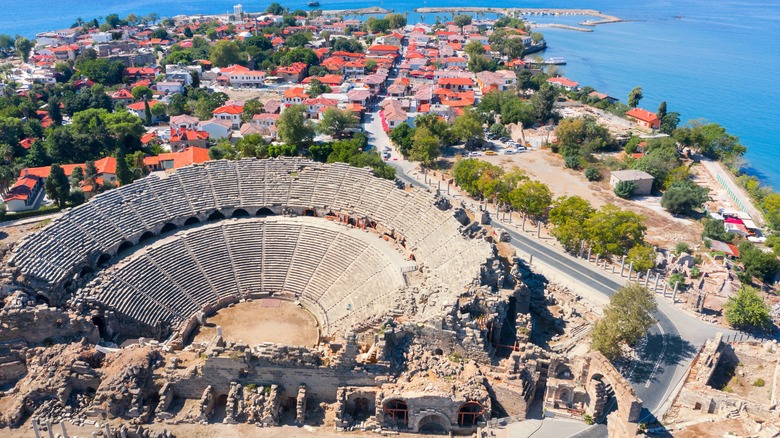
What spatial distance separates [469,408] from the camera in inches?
1535

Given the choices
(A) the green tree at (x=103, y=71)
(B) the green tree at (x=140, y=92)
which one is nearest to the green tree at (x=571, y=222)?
(B) the green tree at (x=140, y=92)

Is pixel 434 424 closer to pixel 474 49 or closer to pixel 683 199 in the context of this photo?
pixel 683 199

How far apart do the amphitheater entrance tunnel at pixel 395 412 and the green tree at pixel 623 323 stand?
57.6 feet

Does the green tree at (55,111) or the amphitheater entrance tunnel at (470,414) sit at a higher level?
the green tree at (55,111)

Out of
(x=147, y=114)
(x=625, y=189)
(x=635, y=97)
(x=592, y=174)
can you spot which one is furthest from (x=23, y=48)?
(x=625, y=189)

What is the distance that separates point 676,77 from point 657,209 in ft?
Result: 369

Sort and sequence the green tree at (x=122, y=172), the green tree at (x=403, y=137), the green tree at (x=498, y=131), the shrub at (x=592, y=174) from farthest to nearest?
the green tree at (x=498, y=131) < the green tree at (x=403, y=137) < the shrub at (x=592, y=174) < the green tree at (x=122, y=172)

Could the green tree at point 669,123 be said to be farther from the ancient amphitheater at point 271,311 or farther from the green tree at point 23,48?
the green tree at point 23,48

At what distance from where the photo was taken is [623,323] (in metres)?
46.1

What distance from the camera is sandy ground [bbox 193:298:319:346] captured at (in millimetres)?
50062

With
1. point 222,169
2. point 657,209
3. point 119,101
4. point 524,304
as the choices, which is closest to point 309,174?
point 222,169

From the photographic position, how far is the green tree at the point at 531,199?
72.7m

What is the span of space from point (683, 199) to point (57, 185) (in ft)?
285

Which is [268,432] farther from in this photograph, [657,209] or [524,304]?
[657,209]
